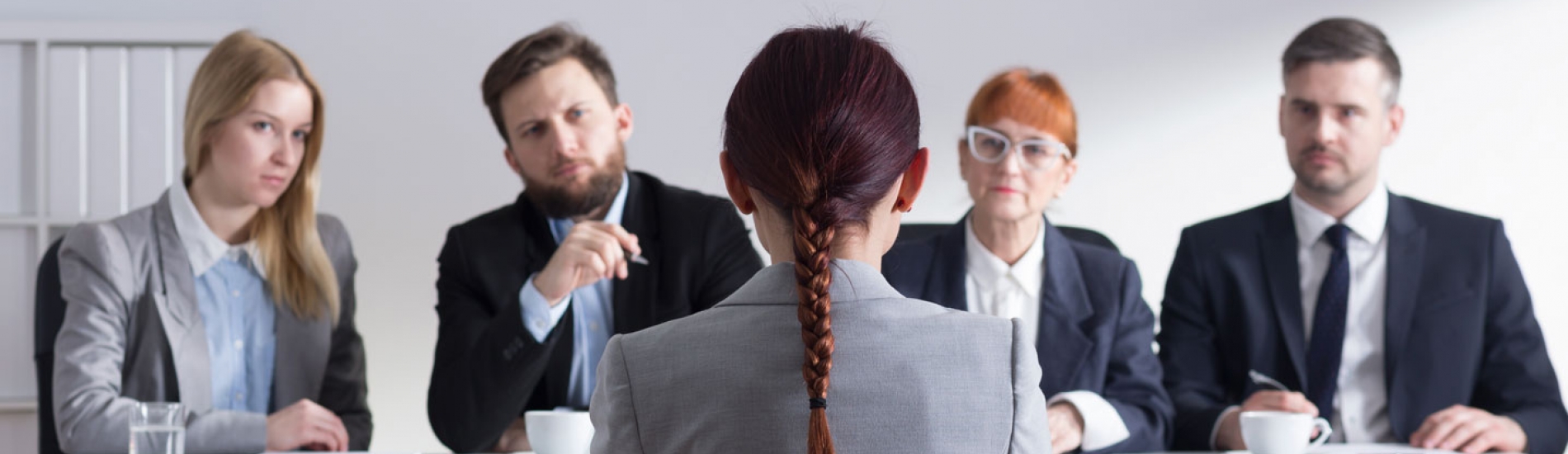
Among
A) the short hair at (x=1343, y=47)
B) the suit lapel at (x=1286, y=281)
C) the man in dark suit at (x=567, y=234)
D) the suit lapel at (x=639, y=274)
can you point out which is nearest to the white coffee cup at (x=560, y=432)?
the man in dark suit at (x=567, y=234)

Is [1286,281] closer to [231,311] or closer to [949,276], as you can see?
[949,276]

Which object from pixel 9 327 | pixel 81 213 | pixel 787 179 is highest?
pixel 787 179

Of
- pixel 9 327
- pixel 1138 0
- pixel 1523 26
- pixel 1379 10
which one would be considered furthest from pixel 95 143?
pixel 1523 26

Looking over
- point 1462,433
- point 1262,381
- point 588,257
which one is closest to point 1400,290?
point 1262,381

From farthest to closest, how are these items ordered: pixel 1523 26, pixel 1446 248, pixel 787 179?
1. pixel 1523 26
2. pixel 1446 248
3. pixel 787 179

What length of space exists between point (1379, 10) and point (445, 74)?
2.78 meters

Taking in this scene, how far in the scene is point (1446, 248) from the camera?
283cm

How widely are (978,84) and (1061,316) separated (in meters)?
1.44

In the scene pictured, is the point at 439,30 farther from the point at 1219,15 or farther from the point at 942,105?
the point at 1219,15

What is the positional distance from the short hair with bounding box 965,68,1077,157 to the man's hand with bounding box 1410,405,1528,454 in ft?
2.77

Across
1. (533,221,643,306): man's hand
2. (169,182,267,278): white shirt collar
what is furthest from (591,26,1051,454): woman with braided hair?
(169,182,267,278): white shirt collar

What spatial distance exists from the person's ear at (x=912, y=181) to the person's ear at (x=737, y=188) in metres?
0.14

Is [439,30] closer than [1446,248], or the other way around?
[1446,248]

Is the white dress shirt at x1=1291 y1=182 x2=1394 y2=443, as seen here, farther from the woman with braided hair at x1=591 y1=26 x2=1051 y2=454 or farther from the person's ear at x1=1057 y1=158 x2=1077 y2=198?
the woman with braided hair at x1=591 y1=26 x2=1051 y2=454
